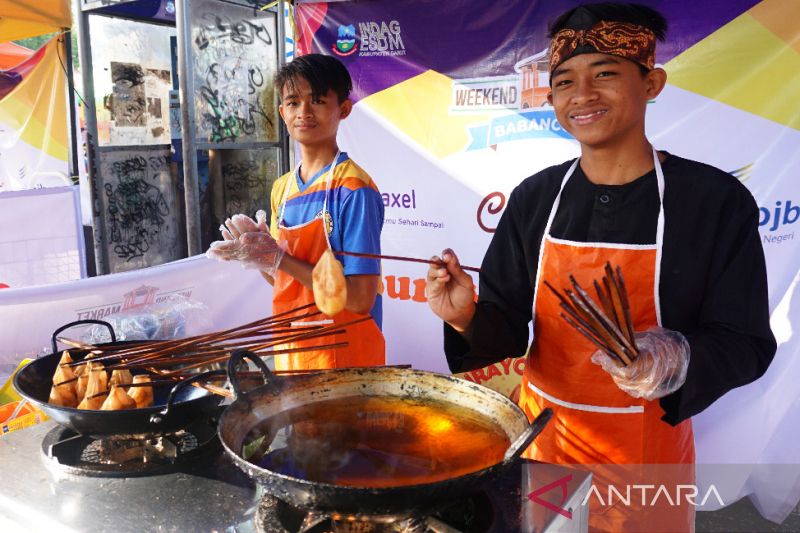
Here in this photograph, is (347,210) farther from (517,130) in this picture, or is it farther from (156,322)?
(517,130)

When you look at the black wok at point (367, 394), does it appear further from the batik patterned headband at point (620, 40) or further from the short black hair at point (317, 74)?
the short black hair at point (317, 74)

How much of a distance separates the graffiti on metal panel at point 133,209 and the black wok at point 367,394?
4571 millimetres

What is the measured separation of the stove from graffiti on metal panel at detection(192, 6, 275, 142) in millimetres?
3288

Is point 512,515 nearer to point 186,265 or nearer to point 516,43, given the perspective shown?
point 186,265

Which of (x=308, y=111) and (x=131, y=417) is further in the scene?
(x=308, y=111)

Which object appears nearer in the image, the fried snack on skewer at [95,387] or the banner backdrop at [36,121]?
the fried snack on skewer at [95,387]

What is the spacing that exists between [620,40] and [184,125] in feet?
10.7

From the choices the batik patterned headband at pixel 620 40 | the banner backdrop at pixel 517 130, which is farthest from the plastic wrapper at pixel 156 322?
the batik patterned headband at pixel 620 40

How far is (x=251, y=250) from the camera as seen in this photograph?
2.21m

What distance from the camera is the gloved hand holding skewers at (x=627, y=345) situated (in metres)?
1.27

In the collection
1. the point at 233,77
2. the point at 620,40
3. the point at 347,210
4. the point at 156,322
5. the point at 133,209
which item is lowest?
the point at 156,322

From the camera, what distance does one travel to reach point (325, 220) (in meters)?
2.35

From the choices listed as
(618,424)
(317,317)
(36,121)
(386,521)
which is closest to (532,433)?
(386,521)

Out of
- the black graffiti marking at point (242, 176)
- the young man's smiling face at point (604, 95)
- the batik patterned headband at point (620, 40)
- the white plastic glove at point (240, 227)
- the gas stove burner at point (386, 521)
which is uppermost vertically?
the batik patterned headband at point (620, 40)
